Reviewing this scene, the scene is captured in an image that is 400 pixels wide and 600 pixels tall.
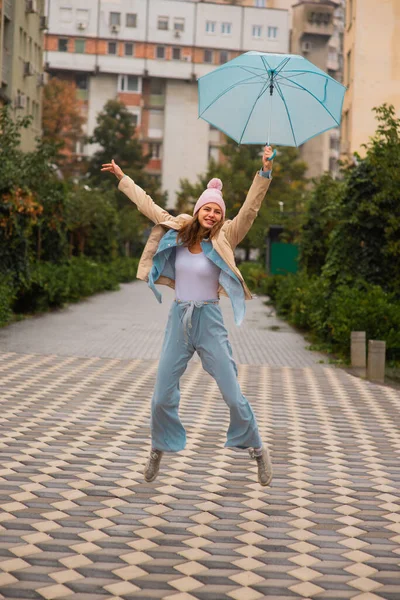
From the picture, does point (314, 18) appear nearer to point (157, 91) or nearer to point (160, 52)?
point (160, 52)

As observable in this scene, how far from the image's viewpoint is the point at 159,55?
90.6 meters

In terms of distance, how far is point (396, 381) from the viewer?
1495 centimetres

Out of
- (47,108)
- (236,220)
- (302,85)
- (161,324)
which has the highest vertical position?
(47,108)

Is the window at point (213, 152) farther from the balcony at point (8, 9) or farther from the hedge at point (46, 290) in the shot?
the hedge at point (46, 290)

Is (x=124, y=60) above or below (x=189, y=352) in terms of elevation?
above

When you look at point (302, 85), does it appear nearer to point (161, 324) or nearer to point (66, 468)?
point (66, 468)

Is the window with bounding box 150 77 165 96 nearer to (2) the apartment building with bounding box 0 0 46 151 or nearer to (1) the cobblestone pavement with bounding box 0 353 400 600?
(2) the apartment building with bounding box 0 0 46 151

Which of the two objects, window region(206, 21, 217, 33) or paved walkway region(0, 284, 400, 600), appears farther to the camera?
window region(206, 21, 217, 33)

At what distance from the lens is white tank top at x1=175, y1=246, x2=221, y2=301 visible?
6.72 metres

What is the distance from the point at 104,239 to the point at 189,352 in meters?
42.9

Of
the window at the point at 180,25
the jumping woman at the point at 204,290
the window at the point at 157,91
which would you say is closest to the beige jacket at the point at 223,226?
the jumping woman at the point at 204,290

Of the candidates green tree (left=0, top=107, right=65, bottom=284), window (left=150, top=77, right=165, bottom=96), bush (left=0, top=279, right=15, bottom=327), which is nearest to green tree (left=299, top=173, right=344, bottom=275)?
green tree (left=0, top=107, right=65, bottom=284)

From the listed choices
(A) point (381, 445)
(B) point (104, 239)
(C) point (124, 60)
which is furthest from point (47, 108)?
(A) point (381, 445)

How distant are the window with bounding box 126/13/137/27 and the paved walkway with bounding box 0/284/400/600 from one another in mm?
79006
